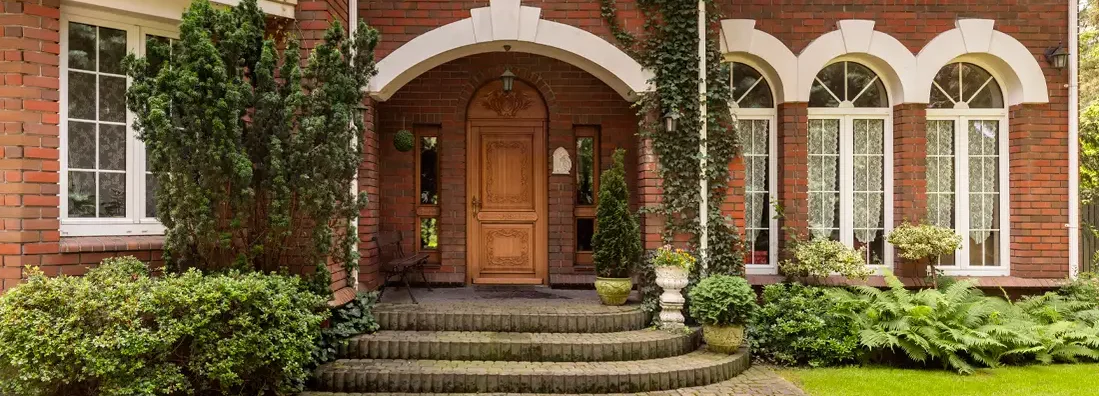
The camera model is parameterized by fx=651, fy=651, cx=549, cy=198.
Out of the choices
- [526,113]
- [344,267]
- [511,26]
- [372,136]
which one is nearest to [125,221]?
[344,267]

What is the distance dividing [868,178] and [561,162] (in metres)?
3.53

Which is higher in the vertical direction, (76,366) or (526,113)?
(526,113)

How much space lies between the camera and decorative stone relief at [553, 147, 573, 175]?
7852 mm

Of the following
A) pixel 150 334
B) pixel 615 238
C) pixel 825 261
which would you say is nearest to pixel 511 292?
pixel 615 238

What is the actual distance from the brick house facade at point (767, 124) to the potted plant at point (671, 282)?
0.48 m

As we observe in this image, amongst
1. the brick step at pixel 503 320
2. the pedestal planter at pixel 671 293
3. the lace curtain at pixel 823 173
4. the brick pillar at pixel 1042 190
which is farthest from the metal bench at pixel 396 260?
the brick pillar at pixel 1042 190

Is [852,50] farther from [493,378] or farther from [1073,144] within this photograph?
[493,378]

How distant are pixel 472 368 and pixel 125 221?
9.99 ft

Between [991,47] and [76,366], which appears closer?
[76,366]

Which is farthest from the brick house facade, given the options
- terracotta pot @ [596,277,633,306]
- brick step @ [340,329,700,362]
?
brick step @ [340,329,700,362]

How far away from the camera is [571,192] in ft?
25.9

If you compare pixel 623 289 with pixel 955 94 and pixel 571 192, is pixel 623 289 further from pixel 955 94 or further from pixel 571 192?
pixel 955 94

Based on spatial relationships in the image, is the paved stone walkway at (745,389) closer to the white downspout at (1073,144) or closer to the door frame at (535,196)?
the door frame at (535,196)

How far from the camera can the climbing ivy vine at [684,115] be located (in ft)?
21.4
